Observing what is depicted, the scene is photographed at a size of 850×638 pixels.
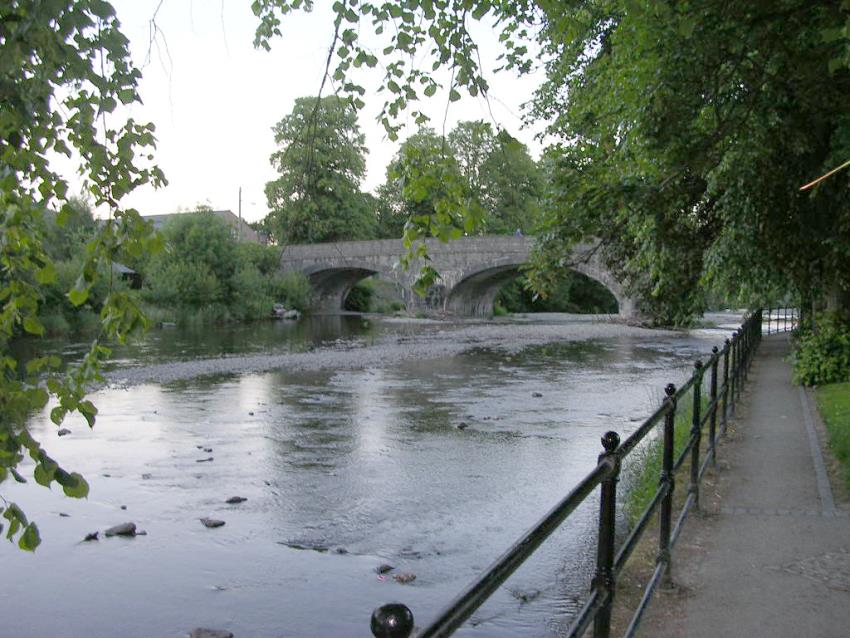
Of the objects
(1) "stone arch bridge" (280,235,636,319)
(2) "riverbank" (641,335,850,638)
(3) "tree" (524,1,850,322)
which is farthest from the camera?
(1) "stone arch bridge" (280,235,636,319)

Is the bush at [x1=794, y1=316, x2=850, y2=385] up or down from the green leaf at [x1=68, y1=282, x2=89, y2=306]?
down

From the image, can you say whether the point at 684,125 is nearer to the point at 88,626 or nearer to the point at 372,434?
the point at 88,626

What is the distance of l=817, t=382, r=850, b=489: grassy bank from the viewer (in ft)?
25.1

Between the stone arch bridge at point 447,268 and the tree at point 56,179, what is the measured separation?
38.7 m

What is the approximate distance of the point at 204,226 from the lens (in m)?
42.8

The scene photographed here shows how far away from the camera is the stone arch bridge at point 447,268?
4491 centimetres

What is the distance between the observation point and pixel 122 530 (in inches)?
289

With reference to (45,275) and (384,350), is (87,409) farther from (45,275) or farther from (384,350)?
(384,350)

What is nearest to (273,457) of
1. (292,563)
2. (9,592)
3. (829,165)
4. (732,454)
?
(292,563)

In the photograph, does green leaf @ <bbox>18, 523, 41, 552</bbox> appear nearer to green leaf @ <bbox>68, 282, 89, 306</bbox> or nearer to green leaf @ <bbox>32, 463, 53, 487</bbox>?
green leaf @ <bbox>32, 463, 53, 487</bbox>

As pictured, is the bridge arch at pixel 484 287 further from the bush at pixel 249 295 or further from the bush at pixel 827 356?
the bush at pixel 827 356

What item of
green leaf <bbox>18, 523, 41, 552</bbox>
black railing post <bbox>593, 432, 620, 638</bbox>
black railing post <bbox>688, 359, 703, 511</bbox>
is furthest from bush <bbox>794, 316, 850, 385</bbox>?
green leaf <bbox>18, 523, 41, 552</bbox>

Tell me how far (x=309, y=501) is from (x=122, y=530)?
1865mm

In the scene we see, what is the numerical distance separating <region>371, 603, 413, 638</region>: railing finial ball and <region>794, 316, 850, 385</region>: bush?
1309 centimetres
